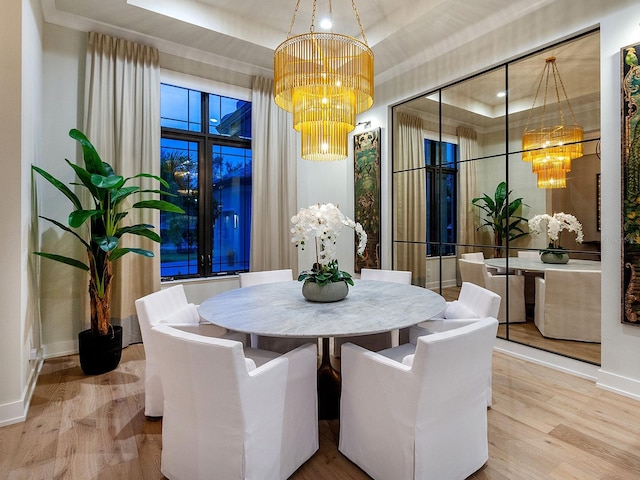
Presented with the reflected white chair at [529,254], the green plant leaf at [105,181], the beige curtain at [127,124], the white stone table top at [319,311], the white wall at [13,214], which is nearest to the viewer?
the white stone table top at [319,311]

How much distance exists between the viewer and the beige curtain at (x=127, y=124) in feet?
11.6

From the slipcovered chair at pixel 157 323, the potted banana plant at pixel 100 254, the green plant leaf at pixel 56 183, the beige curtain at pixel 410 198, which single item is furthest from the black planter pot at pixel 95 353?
the beige curtain at pixel 410 198

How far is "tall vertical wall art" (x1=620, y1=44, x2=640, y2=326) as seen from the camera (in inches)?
101

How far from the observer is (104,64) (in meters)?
3.58

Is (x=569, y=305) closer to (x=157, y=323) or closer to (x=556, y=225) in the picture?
(x=556, y=225)

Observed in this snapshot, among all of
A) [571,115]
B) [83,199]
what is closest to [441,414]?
[571,115]

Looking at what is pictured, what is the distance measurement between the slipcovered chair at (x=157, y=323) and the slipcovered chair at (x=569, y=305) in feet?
8.85

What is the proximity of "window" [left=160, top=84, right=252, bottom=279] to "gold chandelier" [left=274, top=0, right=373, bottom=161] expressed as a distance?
1.89 metres

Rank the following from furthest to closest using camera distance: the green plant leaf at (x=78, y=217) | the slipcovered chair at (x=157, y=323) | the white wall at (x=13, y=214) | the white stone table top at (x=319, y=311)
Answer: the green plant leaf at (x=78, y=217)
the white wall at (x=13, y=214)
the slipcovered chair at (x=157, y=323)
the white stone table top at (x=319, y=311)

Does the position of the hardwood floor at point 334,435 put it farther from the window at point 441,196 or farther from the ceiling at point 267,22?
the ceiling at point 267,22

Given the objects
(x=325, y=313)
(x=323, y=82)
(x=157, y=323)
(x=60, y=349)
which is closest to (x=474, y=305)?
(x=325, y=313)

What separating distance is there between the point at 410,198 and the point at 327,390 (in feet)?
9.38

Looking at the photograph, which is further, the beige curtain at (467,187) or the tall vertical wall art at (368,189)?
the tall vertical wall art at (368,189)

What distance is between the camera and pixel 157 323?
2.25m
